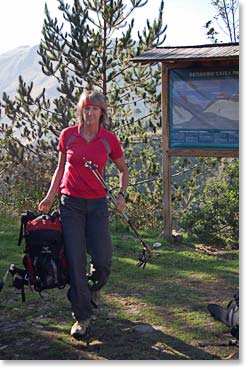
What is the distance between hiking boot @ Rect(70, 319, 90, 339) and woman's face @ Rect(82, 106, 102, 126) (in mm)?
1446

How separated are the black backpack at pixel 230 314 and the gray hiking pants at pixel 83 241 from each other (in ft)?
3.22

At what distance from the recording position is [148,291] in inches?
222

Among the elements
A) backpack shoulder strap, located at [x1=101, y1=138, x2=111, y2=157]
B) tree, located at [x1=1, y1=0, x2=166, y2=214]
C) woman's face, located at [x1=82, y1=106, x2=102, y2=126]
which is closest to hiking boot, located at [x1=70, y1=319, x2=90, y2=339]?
backpack shoulder strap, located at [x1=101, y1=138, x2=111, y2=157]

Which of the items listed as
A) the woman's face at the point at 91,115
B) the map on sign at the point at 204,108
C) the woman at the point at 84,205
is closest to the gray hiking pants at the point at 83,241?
the woman at the point at 84,205

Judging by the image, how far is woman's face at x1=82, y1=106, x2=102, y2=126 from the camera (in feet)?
14.5

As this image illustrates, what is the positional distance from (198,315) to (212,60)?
3.33 m

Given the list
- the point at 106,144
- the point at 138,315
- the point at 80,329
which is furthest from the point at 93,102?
the point at 138,315

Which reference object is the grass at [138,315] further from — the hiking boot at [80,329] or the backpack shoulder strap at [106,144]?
the backpack shoulder strap at [106,144]

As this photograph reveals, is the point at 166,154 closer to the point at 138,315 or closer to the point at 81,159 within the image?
the point at 138,315

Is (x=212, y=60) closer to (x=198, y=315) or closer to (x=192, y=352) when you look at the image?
(x=198, y=315)

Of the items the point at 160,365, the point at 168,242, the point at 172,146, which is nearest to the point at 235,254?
the point at 168,242

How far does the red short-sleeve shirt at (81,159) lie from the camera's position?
Answer: 439 cm

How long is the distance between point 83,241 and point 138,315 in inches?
38.1

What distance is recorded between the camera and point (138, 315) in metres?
4.98
